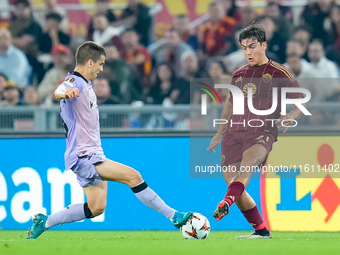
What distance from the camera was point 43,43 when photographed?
36.8 ft

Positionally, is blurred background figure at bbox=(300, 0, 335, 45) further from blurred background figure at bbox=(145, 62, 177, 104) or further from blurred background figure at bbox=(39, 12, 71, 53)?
blurred background figure at bbox=(39, 12, 71, 53)

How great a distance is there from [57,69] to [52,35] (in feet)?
4.21

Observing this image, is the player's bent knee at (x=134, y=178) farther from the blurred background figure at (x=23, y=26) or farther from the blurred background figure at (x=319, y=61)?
the blurred background figure at (x=23, y=26)

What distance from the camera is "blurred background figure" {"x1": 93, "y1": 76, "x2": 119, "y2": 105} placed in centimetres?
911

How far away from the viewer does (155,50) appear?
11.2m

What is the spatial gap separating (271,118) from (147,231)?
2614 mm

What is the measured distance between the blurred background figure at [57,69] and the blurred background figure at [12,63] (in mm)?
560

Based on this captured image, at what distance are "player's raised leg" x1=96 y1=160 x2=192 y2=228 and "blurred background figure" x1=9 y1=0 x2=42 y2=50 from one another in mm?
5949

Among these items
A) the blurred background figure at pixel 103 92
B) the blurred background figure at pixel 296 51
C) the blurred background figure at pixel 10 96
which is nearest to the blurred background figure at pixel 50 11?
the blurred background figure at pixel 10 96

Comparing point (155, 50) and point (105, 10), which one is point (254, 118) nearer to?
point (155, 50)

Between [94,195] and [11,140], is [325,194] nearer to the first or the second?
[94,195]

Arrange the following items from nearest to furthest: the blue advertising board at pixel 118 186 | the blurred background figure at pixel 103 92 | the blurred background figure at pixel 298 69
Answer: the blue advertising board at pixel 118 186
the blurred background figure at pixel 103 92
the blurred background figure at pixel 298 69

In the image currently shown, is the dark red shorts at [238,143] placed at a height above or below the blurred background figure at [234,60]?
below

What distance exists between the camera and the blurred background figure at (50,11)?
11.6 m
